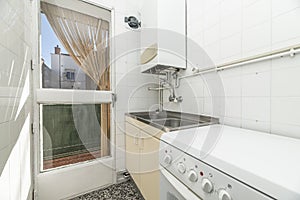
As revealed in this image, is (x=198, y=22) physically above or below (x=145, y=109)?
above

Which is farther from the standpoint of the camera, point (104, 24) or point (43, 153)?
point (104, 24)

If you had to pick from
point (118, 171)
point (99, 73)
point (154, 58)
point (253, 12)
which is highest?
point (253, 12)

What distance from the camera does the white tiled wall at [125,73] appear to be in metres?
1.93

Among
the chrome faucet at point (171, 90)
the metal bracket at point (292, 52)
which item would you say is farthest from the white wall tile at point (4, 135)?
the metal bracket at point (292, 52)

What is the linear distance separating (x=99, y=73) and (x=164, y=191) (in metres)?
1.46

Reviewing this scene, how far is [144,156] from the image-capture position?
4.39ft

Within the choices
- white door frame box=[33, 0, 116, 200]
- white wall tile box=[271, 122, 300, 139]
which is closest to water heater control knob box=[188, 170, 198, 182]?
white wall tile box=[271, 122, 300, 139]

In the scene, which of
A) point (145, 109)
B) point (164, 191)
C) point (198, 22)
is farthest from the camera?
point (145, 109)

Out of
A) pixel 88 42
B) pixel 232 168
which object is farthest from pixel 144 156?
pixel 88 42

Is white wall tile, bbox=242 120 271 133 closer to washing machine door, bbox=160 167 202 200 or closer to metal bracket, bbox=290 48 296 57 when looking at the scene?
metal bracket, bbox=290 48 296 57

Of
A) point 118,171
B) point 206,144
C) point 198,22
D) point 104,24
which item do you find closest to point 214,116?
point 206,144

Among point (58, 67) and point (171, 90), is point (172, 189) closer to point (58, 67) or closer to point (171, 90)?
point (171, 90)

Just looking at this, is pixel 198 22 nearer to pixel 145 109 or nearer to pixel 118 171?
pixel 145 109

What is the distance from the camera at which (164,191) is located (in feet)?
2.85
